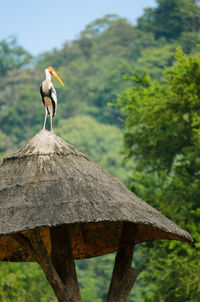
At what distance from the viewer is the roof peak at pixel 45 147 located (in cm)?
725

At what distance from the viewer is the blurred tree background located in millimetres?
14555

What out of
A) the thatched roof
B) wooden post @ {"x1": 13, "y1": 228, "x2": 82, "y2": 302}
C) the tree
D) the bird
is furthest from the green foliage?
wooden post @ {"x1": 13, "y1": 228, "x2": 82, "y2": 302}

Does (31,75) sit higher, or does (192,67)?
(31,75)

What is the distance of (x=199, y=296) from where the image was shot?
502 inches

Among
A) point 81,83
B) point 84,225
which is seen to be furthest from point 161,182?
point 81,83

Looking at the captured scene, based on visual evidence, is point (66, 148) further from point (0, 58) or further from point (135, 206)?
point (0, 58)

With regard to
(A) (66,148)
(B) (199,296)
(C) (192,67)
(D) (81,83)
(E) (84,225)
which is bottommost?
(B) (199,296)

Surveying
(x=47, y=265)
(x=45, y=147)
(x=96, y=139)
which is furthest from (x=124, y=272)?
(x=96, y=139)

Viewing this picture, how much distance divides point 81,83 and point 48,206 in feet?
197

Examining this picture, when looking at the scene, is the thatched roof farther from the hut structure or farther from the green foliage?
the green foliage

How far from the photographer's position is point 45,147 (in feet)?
23.9

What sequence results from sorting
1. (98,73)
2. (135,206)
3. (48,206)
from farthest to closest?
1. (98,73)
2. (135,206)
3. (48,206)

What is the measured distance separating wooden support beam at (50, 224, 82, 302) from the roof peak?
92 cm

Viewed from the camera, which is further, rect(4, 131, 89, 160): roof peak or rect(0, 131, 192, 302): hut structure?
rect(4, 131, 89, 160): roof peak
